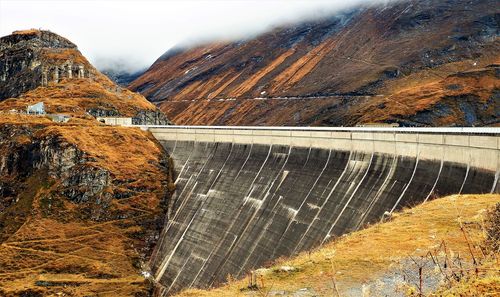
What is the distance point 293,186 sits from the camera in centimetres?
4972

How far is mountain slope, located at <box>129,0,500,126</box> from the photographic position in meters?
117

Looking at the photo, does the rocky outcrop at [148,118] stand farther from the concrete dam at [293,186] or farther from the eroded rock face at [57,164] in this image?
the concrete dam at [293,186]

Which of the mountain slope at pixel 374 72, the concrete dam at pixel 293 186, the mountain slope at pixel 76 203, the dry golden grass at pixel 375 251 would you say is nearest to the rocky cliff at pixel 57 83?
the mountain slope at pixel 76 203

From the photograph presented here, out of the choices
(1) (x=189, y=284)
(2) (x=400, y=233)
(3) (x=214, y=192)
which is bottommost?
(1) (x=189, y=284)

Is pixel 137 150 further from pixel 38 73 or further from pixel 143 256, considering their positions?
pixel 38 73

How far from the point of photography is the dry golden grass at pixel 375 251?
1856cm

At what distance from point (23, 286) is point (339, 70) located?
120 m

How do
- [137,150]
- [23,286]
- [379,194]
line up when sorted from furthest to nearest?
1. [137,150]
2. [23,286]
3. [379,194]

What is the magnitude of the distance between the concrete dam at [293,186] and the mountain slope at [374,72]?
61626 mm

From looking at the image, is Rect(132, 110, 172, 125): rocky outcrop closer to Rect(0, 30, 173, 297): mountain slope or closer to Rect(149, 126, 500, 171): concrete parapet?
Rect(0, 30, 173, 297): mountain slope

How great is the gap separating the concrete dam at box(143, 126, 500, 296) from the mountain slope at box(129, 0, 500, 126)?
6163cm

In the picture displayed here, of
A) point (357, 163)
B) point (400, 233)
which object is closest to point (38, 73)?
point (357, 163)

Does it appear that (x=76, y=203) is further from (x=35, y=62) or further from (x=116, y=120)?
(x=35, y=62)

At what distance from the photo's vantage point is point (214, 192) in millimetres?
61312
